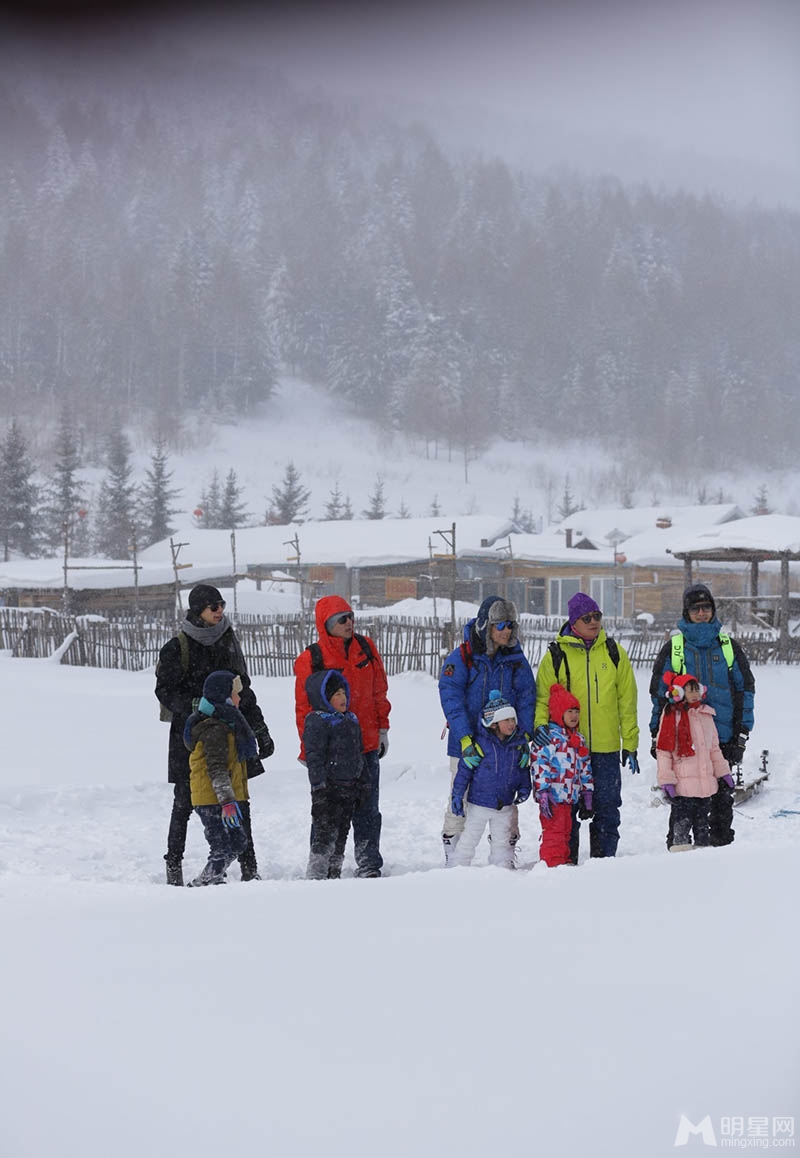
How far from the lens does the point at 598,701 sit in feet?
16.2

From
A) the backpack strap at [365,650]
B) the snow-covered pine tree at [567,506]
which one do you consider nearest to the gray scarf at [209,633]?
the backpack strap at [365,650]

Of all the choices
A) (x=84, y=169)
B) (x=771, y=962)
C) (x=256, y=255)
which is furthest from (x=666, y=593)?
(x=84, y=169)

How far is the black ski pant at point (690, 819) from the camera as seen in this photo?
5.12m

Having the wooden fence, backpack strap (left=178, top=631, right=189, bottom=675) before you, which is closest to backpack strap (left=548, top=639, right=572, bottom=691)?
backpack strap (left=178, top=631, right=189, bottom=675)

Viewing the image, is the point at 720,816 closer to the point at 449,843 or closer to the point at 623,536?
the point at 449,843

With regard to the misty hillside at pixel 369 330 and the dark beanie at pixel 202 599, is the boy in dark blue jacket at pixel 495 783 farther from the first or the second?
the misty hillside at pixel 369 330

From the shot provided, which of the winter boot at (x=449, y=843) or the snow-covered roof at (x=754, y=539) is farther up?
the snow-covered roof at (x=754, y=539)

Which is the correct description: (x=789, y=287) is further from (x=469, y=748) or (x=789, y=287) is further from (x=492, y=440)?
(x=469, y=748)

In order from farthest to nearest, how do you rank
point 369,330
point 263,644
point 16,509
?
point 369,330, point 16,509, point 263,644

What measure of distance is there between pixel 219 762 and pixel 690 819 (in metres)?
2.30

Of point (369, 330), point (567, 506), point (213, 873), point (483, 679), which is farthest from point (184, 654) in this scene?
point (369, 330)

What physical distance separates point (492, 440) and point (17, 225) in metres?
90.1

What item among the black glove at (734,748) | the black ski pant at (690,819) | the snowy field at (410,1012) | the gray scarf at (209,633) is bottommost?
the black ski pant at (690,819)

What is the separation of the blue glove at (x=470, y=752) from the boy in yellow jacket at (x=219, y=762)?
976 mm
